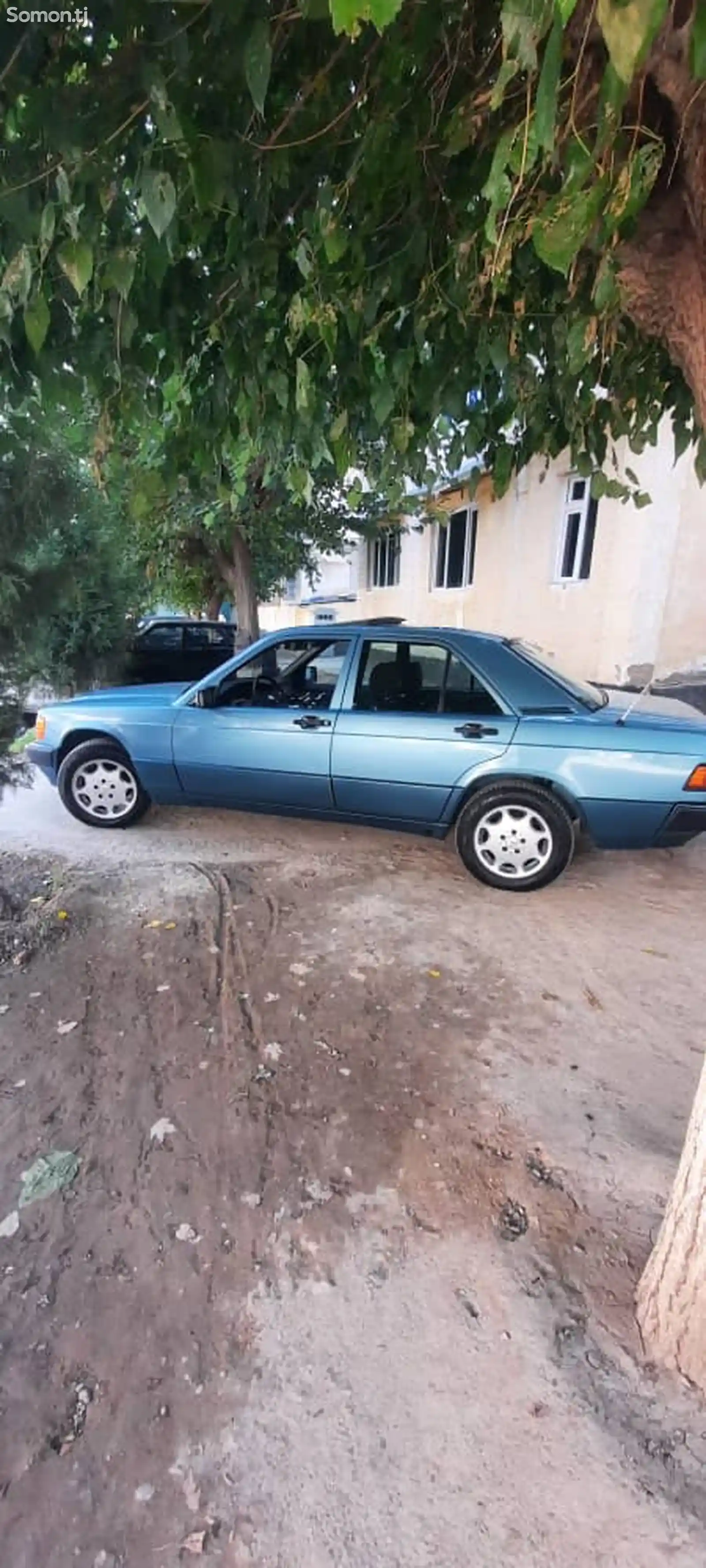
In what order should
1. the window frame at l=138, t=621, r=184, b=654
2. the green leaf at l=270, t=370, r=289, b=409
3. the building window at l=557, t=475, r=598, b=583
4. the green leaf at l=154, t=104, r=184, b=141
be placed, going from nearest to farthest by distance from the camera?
1. the green leaf at l=154, t=104, r=184, b=141
2. the green leaf at l=270, t=370, r=289, b=409
3. the building window at l=557, t=475, r=598, b=583
4. the window frame at l=138, t=621, r=184, b=654

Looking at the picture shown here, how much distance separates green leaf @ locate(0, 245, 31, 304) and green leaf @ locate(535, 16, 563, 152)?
1.21 m

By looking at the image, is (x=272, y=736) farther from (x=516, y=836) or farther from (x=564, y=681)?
(x=564, y=681)

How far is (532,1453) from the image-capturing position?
4.90 ft

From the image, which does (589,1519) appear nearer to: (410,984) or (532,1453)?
(532,1453)

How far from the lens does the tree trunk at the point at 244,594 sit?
10.2 m

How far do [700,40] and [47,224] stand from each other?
1349 mm

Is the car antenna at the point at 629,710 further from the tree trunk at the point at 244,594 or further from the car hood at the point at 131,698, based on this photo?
the tree trunk at the point at 244,594

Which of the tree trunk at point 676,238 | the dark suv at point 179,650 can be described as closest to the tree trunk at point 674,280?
the tree trunk at point 676,238

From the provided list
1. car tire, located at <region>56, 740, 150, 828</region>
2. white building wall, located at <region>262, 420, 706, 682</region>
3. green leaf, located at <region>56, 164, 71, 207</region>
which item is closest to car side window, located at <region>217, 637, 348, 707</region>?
car tire, located at <region>56, 740, 150, 828</region>

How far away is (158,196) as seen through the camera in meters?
1.54

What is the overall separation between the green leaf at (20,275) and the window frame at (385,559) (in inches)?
520

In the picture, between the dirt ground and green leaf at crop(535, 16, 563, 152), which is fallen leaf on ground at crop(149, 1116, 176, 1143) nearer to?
the dirt ground

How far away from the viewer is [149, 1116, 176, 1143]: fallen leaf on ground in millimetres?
2404

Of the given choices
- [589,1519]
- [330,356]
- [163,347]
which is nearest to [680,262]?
[330,356]
